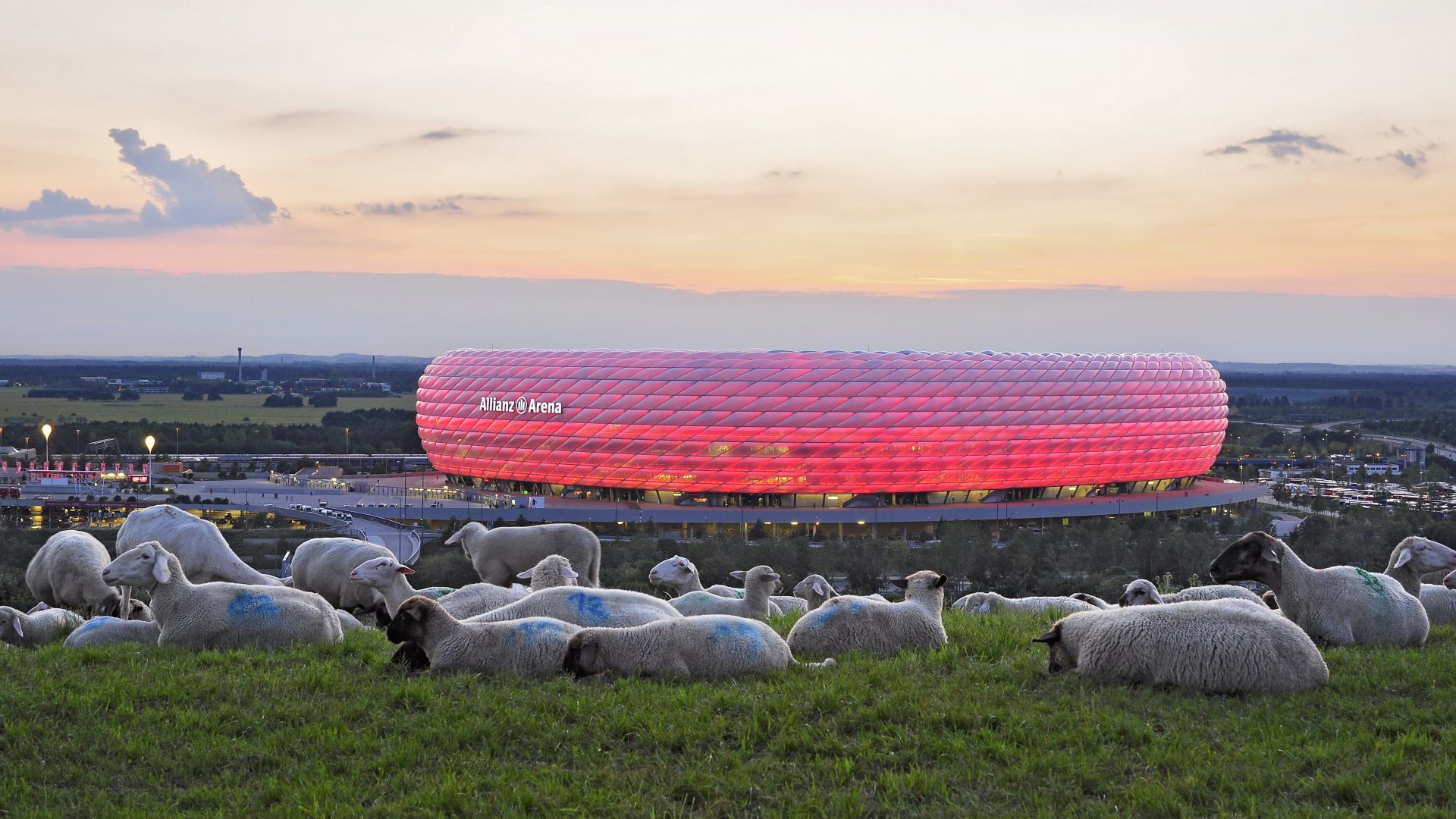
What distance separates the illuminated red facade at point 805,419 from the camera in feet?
293

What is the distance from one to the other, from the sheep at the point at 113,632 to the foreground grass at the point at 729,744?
6.75 ft

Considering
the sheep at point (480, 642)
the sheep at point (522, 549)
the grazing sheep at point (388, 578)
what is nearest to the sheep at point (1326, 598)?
the sheep at point (480, 642)

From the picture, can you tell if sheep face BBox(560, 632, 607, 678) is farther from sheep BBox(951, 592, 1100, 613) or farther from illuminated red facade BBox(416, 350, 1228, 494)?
illuminated red facade BBox(416, 350, 1228, 494)

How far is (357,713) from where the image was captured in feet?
28.9

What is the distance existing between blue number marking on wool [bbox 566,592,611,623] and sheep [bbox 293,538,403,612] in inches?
268

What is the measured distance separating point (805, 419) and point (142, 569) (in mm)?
77742

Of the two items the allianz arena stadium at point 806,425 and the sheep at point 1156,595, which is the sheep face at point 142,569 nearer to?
the sheep at point 1156,595

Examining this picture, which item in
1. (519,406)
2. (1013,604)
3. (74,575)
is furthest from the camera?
(519,406)

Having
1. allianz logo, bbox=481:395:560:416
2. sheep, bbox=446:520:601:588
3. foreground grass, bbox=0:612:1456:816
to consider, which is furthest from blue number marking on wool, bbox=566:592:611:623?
allianz logo, bbox=481:395:560:416

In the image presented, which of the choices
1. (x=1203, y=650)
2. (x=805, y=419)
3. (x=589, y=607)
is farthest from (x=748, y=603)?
(x=805, y=419)

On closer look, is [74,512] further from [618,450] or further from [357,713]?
[357,713]

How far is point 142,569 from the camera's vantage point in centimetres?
1195

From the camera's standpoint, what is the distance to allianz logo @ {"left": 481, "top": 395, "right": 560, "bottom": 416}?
93.9 metres

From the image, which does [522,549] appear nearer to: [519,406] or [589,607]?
[589,607]
